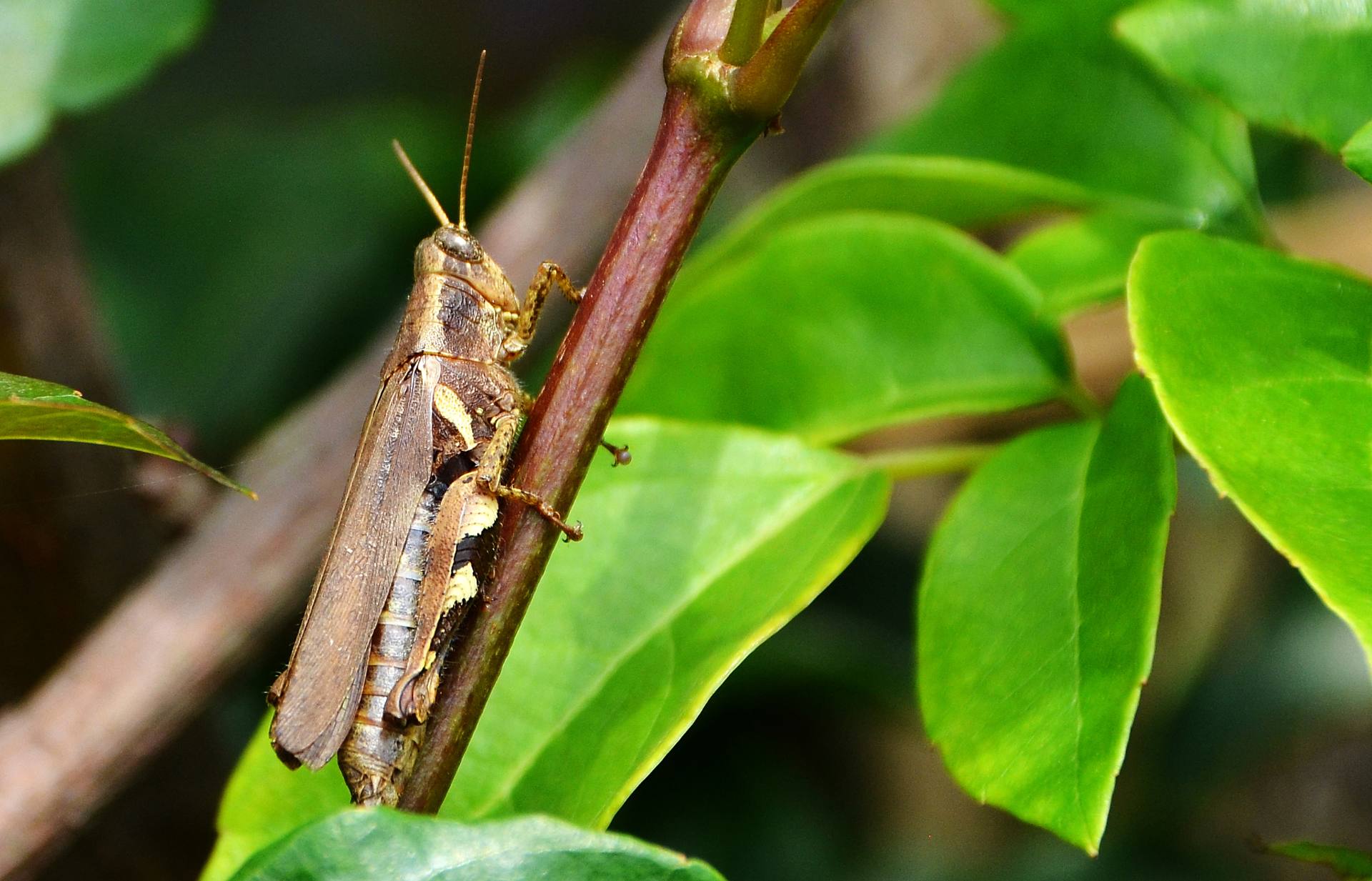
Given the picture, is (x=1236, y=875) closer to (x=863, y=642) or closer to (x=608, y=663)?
(x=863, y=642)

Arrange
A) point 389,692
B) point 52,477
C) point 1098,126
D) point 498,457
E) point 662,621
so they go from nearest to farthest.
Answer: point 662,621 < point 389,692 < point 498,457 < point 1098,126 < point 52,477

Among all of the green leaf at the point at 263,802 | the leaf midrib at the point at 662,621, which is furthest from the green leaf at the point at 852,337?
the green leaf at the point at 263,802

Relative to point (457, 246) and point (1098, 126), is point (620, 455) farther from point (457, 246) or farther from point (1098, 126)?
point (1098, 126)

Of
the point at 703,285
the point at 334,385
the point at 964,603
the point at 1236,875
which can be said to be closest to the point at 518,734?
the point at 964,603

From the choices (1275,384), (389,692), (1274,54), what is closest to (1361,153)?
(1275,384)

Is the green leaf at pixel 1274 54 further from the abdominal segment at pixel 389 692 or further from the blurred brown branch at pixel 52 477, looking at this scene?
the blurred brown branch at pixel 52 477

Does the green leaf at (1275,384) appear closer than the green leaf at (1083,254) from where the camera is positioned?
Yes
